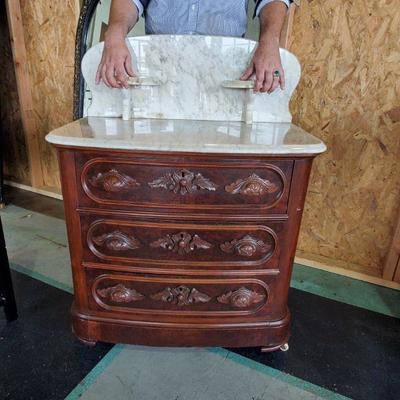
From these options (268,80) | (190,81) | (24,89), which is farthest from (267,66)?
(24,89)

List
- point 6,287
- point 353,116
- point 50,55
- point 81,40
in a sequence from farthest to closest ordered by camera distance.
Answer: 1. point 50,55
2. point 81,40
3. point 353,116
4. point 6,287

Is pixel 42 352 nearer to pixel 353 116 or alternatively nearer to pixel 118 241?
pixel 118 241

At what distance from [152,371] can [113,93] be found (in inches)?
41.9

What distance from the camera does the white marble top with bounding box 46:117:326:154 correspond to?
92cm

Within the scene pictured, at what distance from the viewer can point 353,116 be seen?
1561 millimetres

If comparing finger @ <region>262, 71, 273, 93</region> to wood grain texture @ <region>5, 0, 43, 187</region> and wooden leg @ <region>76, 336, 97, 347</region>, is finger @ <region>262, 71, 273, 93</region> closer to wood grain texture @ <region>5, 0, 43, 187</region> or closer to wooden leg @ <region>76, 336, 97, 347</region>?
wooden leg @ <region>76, 336, 97, 347</region>

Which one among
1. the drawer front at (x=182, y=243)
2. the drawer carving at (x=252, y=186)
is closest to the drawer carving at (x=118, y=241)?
the drawer front at (x=182, y=243)

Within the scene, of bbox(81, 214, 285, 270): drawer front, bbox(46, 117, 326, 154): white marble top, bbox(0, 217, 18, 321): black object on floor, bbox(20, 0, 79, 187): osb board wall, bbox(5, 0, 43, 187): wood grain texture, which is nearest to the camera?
bbox(46, 117, 326, 154): white marble top

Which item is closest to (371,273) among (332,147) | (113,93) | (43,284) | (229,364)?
(332,147)

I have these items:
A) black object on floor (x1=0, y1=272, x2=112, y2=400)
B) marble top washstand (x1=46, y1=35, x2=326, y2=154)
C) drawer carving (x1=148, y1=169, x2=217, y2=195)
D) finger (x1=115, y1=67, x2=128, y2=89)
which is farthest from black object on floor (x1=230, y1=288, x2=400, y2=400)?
finger (x1=115, y1=67, x2=128, y2=89)

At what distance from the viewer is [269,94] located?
1266mm

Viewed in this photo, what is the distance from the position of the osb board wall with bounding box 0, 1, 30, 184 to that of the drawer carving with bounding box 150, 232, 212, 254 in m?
2.19

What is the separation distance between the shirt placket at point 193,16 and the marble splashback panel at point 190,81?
0.08 m

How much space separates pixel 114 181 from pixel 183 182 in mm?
208
